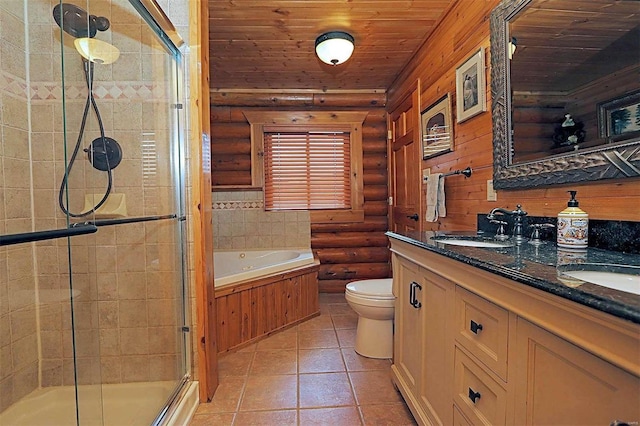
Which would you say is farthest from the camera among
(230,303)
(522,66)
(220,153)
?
(220,153)

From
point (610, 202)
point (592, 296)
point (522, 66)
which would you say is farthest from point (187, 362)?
point (522, 66)

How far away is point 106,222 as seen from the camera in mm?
1521

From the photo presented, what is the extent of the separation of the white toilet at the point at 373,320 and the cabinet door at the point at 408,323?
1.00 feet

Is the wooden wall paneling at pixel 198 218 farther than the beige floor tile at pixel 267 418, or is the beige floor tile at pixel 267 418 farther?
the wooden wall paneling at pixel 198 218

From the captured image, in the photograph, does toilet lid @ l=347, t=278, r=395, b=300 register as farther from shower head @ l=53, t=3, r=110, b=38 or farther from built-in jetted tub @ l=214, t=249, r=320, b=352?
shower head @ l=53, t=3, r=110, b=38

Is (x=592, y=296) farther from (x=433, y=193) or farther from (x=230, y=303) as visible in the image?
(x=230, y=303)

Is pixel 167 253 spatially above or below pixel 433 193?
below

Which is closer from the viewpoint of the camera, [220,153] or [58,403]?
[58,403]

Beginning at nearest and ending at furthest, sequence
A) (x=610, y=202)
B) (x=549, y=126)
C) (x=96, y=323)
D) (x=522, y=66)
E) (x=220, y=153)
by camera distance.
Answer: (x=610, y=202), (x=549, y=126), (x=522, y=66), (x=96, y=323), (x=220, y=153)

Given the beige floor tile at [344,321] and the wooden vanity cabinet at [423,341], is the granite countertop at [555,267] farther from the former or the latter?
the beige floor tile at [344,321]

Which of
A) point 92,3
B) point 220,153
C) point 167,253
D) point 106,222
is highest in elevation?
point 92,3

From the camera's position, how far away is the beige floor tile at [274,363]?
6.77ft

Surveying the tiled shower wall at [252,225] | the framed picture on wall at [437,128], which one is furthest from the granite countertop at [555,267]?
the tiled shower wall at [252,225]

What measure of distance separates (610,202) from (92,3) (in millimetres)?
2420
